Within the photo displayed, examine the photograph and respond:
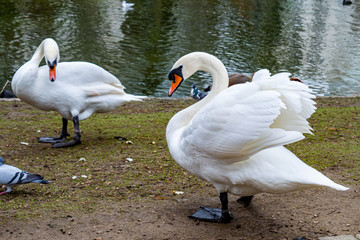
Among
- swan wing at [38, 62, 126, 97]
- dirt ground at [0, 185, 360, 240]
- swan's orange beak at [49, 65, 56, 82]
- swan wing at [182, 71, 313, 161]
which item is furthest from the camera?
swan wing at [38, 62, 126, 97]

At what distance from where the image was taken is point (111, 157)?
5566 millimetres

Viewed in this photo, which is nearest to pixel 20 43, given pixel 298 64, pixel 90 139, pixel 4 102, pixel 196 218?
pixel 4 102

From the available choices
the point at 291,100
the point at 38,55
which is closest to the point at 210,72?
the point at 291,100

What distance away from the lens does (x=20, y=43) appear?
14.5m

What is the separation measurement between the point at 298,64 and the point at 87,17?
9.09 meters

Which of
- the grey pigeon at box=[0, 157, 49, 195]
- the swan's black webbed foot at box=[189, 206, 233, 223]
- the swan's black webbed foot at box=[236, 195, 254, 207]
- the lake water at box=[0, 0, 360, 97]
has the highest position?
the grey pigeon at box=[0, 157, 49, 195]

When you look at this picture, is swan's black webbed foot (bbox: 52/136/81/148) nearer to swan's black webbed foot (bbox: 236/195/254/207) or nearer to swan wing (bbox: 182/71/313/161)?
swan's black webbed foot (bbox: 236/195/254/207)

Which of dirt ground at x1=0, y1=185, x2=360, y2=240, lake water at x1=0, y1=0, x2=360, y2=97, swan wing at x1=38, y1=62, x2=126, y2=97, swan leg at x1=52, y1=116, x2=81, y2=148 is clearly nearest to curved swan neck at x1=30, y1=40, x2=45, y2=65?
swan wing at x1=38, y1=62, x2=126, y2=97

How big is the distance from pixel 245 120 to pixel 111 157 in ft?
8.40

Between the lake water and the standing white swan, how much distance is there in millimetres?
4157

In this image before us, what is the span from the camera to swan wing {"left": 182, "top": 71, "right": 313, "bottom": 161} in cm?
333

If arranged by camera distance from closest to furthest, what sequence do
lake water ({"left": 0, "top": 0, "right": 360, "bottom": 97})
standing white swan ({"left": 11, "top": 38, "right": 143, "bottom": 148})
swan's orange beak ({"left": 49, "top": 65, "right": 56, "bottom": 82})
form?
swan's orange beak ({"left": 49, "top": 65, "right": 56, "bottom": 82}), standing white swan ({"left": 11, "top": 38, "right": 143, "bottom": 148}), lake water ({"left": 0, "top": 0, "right": 360, "bottom": 97})

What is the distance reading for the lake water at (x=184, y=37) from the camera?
40.2 feet

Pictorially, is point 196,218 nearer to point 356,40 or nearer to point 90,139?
point 90,139
